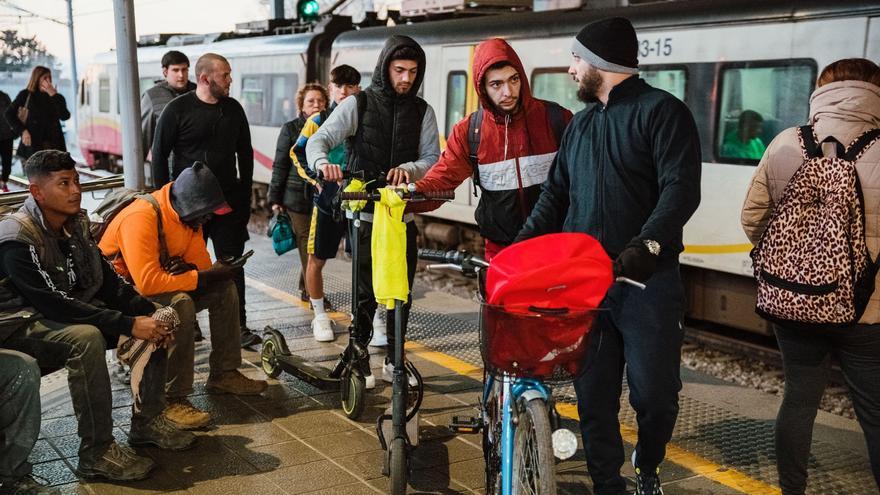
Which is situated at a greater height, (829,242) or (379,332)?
(829,242)

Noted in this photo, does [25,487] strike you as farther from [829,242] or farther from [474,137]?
[829,242]

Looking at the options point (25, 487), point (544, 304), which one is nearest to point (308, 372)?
point (25, 487)

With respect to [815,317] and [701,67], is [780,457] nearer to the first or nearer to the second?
[815,317]

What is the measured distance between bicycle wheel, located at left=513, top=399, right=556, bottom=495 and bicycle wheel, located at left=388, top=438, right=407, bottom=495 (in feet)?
2.96

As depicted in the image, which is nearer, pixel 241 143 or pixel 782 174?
pixel 782 174

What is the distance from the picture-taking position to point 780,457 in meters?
3.83

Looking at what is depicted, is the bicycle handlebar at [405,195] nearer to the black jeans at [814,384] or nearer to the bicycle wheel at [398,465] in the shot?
the bicycle wheel at [398,465]

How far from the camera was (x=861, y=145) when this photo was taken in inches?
137

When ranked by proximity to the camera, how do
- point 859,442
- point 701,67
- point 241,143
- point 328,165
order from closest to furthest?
1. point 328,165
2. point 859,442
3. point 241,143
4. point 701,67

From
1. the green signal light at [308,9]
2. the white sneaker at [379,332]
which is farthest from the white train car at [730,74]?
the green signal light at [308,9]

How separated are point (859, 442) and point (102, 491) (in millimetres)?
3686

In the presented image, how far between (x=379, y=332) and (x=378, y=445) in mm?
1959

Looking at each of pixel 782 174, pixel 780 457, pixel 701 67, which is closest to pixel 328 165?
pixel 782 174

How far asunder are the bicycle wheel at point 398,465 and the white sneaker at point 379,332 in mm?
2529
